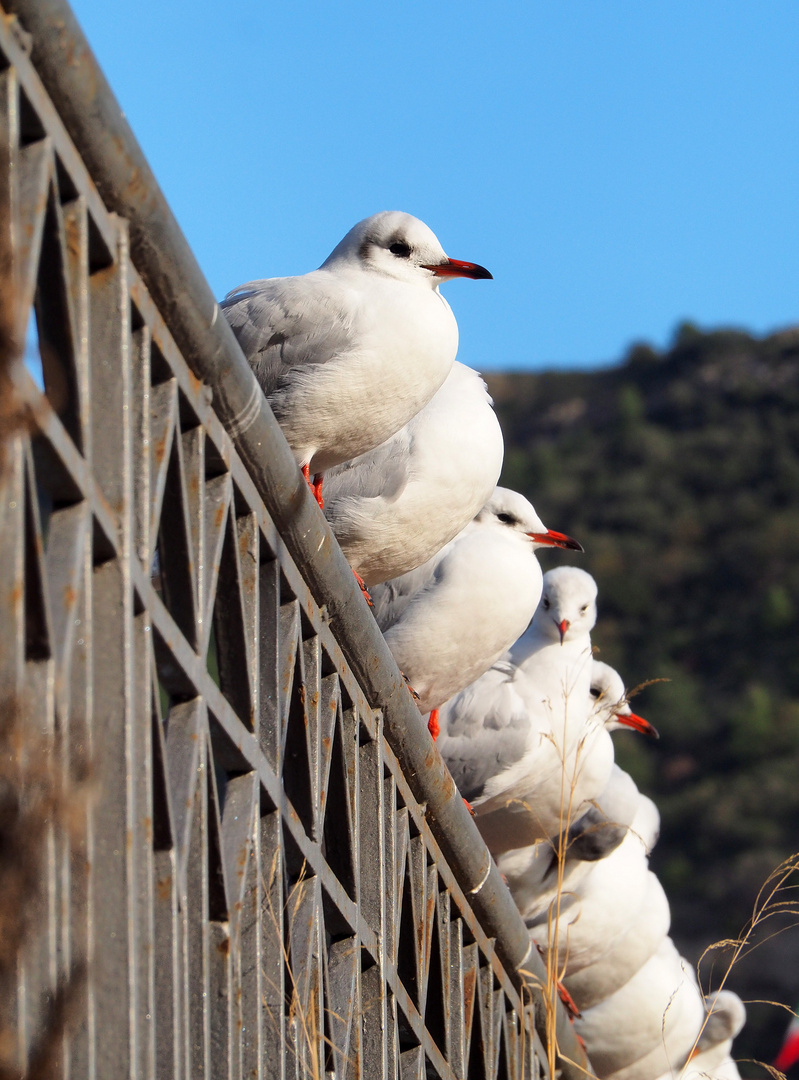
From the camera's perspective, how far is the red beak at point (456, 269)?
5133mm

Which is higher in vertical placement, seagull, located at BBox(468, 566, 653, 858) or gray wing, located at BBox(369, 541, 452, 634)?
gray wing, located at BBox(369, 541, 452, 634)

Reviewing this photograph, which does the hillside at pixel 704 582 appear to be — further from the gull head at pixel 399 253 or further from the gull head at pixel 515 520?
the gull head at pixel 399 253

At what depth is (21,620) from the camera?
1811 millimetres

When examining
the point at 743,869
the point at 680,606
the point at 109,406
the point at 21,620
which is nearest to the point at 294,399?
the point at 109,406

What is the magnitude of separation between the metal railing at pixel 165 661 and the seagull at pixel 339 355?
0.78 metres

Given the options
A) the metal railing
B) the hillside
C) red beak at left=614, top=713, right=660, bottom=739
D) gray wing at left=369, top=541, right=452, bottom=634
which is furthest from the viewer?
the hillside

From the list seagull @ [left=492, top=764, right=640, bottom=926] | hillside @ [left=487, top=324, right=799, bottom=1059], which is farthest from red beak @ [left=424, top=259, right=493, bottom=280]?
hillside @ [left=487, top=324, right=799, bottom=1059]

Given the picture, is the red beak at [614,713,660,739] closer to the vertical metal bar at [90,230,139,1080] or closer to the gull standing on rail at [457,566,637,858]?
the gull standing on rail at [457,566,637,858]

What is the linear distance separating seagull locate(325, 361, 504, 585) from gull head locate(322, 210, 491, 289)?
1.71 feet

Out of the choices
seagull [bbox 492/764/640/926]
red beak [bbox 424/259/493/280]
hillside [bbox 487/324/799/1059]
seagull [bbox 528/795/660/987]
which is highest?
red beak [bbox 424/259/493/280]

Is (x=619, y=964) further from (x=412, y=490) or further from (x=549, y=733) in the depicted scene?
(x=412, y=490)

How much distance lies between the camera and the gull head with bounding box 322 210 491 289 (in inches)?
198

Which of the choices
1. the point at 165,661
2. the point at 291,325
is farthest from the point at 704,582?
the point at 165,661

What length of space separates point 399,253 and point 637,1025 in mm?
4906
